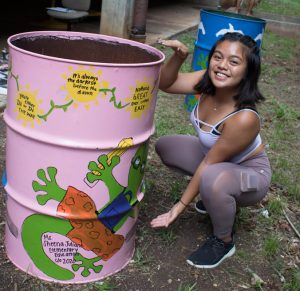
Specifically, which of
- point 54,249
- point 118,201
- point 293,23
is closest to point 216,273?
point 118,201

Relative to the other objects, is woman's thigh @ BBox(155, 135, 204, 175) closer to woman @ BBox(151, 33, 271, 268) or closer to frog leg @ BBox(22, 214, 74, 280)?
woman @ BBox(151, 33, 271, 268)

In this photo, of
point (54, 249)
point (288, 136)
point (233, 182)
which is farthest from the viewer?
point (288, 136)

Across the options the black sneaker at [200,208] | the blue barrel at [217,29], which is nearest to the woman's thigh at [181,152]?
the black sneaker at [200,208]

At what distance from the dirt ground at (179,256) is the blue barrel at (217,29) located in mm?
1508

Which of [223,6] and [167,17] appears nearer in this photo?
[167,17]

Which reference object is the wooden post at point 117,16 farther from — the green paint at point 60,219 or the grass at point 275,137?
the green paint at point 60,219

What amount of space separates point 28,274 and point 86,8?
5633 millimetres

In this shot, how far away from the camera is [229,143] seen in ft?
7.30

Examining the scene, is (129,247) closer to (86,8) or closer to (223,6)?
(86,8)

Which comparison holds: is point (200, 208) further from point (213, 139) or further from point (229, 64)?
point (229, 64)

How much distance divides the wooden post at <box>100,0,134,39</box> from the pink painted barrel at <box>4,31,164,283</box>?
4170mm

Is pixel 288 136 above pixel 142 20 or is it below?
below

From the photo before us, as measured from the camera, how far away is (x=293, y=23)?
11.2m

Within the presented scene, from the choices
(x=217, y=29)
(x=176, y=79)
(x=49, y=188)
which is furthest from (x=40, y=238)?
(x=217, y=29)
